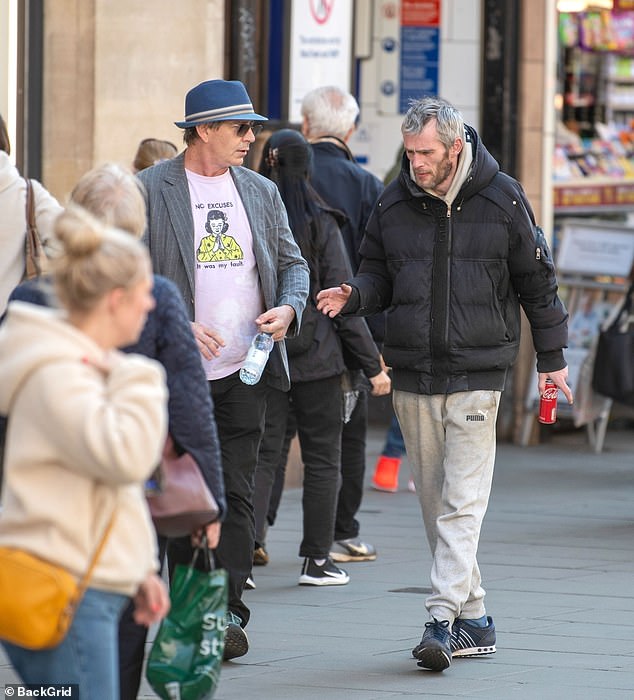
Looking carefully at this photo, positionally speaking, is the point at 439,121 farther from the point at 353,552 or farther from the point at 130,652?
the point at 353,552

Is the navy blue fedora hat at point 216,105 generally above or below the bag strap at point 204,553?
above

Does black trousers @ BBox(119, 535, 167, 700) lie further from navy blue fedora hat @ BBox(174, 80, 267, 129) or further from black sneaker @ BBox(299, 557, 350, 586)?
black sneaker @ BBox(299, 557, 350, 586)

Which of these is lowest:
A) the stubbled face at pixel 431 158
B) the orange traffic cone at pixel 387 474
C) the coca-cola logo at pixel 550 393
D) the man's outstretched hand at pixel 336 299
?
the orange traffic cone at pixel 387 474

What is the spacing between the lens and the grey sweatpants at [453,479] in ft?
19.4

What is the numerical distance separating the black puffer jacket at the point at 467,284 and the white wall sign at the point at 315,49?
14.3ft

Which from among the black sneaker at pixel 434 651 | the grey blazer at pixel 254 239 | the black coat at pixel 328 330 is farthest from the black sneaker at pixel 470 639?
the black coat at pixel 328 330

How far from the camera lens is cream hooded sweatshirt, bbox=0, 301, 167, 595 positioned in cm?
338

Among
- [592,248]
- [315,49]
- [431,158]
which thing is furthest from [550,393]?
[592,248]

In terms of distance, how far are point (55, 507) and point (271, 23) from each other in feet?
25.6

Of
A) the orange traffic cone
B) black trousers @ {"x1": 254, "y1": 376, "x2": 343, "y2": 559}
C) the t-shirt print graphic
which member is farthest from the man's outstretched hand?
the orange traffic cone

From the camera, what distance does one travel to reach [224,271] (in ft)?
19.1

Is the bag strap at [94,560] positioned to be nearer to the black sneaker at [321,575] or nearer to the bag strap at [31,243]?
the bag strap at [31,243]

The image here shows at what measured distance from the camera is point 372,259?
6.32m

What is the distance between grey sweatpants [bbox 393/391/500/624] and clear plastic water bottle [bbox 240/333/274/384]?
0.63 metres
